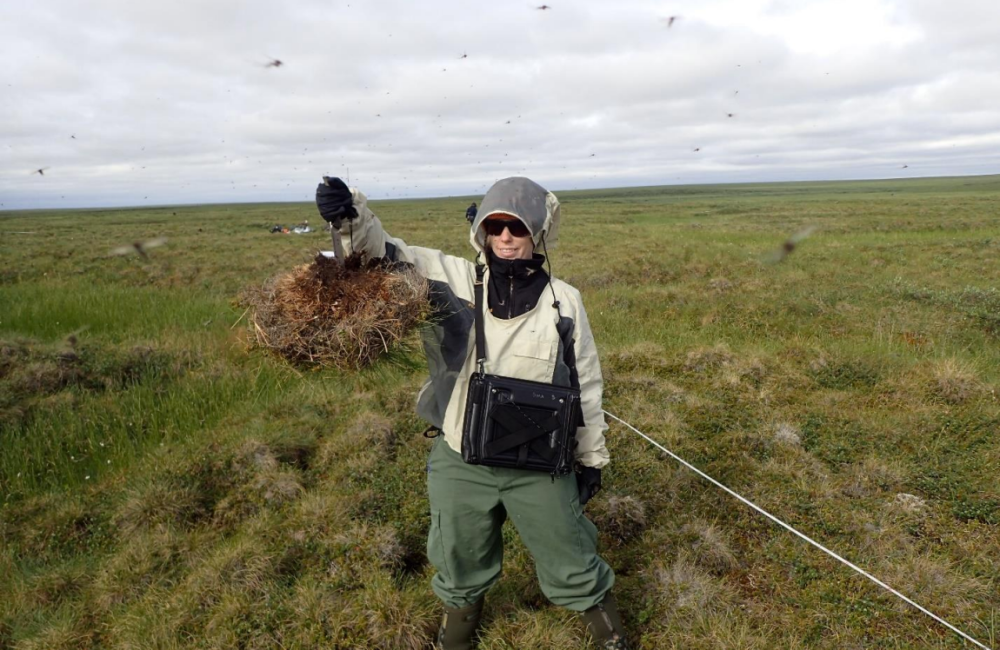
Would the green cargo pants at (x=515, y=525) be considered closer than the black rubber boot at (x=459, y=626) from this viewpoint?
Yes

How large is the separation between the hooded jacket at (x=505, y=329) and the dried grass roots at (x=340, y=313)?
6.4 inches

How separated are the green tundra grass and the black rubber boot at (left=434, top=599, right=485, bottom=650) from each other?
0.17 metres

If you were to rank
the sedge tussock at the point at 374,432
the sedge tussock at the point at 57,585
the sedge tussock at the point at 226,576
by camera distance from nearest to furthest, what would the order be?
the sedge tussock at the point at 226,576 < the sedge tussock at the point at 57,585 < the sedge tussock at the point at 374,432

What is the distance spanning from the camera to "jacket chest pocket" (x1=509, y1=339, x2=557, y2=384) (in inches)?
110

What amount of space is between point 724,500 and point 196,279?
1483 centimetres

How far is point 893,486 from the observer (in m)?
4.60

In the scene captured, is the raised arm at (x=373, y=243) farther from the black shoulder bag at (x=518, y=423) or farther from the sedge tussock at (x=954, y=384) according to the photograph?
the sedge tussock at (x=954, y=384)

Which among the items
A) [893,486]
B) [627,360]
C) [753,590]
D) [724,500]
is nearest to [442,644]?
[753,590]

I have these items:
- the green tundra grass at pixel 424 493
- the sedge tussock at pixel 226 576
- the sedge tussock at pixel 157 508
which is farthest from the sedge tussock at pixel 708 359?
the sedge tussock at pixel 157 508

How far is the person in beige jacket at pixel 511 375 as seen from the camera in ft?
9.12

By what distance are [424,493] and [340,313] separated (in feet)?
8.42

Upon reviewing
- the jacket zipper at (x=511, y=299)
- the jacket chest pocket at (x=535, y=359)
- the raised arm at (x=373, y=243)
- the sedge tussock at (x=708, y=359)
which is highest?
the raised arm at (x=373, y=243)

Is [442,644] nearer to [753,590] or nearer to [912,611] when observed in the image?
[753,590]

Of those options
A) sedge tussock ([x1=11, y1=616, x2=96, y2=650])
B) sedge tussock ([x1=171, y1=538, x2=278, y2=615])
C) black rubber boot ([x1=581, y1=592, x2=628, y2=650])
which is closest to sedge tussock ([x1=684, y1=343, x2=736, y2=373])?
black rubber boot ([x1=581, y1=592, x2=628, y2=650])
